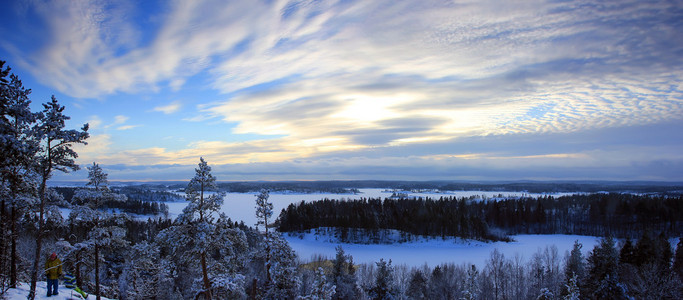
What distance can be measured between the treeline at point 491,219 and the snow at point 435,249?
595 centimetres

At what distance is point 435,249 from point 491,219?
47.0 m

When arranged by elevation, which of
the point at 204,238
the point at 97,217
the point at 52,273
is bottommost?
the point at 52,273

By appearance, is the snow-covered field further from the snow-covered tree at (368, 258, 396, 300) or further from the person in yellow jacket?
the person in yellow jacket

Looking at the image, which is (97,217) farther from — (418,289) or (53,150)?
(418,289)

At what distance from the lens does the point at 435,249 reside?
8312cm

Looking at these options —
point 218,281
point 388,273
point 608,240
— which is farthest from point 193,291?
point 608,240

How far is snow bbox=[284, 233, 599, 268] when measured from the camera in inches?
2774

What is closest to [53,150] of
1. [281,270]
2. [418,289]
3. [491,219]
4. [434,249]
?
[281,270]

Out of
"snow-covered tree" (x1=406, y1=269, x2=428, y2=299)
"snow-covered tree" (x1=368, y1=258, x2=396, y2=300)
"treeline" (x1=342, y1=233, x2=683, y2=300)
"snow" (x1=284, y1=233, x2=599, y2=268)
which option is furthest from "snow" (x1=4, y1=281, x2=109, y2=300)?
"snow" (x1=284, y1=233, x2=599, y2=268)

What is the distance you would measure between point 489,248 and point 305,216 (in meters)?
50.8

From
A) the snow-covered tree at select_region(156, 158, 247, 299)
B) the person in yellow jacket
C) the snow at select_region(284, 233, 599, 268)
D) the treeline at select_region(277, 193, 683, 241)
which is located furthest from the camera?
the treeline at select_region(277, 193, 683, 241)

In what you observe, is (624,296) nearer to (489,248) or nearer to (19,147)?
(19,147)

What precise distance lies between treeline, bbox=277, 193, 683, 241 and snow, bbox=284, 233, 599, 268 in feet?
19.5

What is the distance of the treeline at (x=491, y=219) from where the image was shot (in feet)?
320
